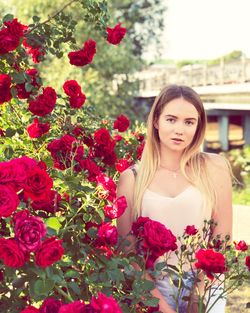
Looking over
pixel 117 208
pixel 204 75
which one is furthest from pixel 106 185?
pixel 204 75

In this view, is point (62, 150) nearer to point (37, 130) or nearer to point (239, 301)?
point (37, 130)

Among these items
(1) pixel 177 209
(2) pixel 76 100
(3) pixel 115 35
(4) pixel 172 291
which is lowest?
(4) pixel 172 291

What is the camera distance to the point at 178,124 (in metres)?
3.08

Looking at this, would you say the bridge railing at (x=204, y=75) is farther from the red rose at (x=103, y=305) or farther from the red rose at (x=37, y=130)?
the red rose at (x=103, y=305)

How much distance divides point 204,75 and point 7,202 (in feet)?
94.6

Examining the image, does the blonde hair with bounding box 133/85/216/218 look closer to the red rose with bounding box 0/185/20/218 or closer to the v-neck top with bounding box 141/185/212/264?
the v-neck top with bounding box 141/185/212/264

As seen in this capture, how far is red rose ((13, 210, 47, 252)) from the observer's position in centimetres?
192

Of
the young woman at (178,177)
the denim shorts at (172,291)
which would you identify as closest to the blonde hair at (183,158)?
the young woman at (178,177)

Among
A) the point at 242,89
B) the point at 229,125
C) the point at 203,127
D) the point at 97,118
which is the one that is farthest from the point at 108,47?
the point at 203,127

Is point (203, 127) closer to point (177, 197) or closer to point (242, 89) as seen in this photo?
point (177, 197)

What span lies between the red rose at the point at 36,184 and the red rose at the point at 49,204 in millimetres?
333

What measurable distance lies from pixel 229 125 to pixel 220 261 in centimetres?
3362

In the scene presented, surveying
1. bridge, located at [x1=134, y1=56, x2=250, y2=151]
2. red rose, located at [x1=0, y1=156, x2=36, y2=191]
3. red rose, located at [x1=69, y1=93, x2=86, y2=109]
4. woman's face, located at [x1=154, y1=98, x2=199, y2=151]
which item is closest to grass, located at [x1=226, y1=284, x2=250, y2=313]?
red rose, located at [x1=69, y1=93, x2=86, y2=109]

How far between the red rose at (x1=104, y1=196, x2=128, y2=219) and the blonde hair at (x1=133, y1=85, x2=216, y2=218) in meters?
0.44
